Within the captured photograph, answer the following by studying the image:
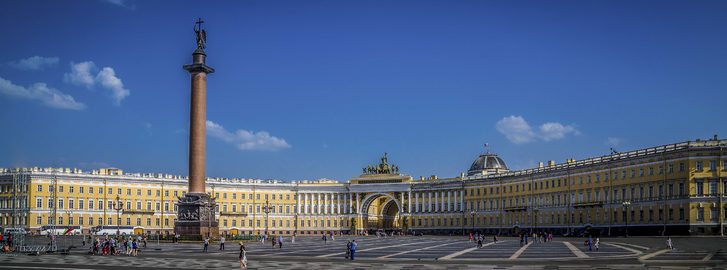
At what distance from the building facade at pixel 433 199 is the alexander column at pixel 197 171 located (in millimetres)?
29985

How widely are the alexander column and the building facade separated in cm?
2999

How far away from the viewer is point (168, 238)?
91812mm

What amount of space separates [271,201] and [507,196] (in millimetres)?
52206

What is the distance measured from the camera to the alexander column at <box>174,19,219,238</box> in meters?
82.6

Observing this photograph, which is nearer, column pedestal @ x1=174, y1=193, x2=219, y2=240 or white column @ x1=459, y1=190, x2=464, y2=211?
column pedestal @ x1=174, y1=193, x2=219, y2=240

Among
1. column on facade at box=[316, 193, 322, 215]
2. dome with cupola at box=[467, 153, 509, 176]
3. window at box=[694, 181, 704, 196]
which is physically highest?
dome with cupola at box=[467, 153, 509, 176]

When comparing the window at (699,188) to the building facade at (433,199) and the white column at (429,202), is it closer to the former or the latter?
the building facade at (433,199)

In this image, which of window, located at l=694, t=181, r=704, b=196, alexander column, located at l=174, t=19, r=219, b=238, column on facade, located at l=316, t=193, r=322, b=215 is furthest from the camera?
column on facade, located at l=316, t=193, r=322, b=215

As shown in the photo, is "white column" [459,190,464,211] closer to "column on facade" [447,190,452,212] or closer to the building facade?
the building facade

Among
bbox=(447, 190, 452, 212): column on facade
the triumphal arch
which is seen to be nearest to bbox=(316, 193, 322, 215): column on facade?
the triumphal arch

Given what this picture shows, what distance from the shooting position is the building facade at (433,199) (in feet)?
309

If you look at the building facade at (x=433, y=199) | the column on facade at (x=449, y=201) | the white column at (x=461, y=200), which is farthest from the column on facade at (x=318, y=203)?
the white column at (x=461, y=200)

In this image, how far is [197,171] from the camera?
82.9 metres

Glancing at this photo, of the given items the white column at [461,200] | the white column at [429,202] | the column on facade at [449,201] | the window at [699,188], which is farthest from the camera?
the white column at [429,202]
